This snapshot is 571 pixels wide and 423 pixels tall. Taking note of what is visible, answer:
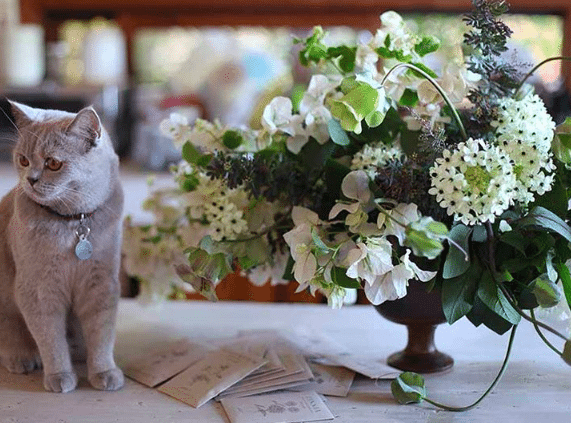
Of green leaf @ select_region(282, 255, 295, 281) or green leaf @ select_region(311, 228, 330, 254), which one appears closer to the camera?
green leaf @ select_region(311, 228, 330, 254)

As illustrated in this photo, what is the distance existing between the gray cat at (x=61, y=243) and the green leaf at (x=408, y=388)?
0.40 metres

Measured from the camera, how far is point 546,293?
0.99 meters

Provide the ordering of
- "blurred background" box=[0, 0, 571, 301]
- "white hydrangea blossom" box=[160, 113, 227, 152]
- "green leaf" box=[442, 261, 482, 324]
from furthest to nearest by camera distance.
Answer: "blurred background" box=[0, 0, 571, 301]
"white hydrangea blossom" box=[160, 113, 227, 152]
"green leaf" box=[442, 261, 482, 324]

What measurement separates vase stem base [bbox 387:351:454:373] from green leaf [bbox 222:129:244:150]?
0.42 metres

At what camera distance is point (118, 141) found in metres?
2.88

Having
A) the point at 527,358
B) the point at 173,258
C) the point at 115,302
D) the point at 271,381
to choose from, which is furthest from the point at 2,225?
the point at 527,358

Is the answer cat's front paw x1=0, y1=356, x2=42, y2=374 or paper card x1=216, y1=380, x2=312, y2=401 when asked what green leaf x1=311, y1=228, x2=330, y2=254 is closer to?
paper card x1=216, y1=380, x2=312, y2=401

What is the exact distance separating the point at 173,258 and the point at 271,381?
1.19 feet

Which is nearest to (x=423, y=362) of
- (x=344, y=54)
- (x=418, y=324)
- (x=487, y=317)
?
(x=418, y=324)

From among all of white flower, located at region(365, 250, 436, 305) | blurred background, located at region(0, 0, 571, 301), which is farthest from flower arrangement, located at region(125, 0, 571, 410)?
blurred background, located at region(0, 0, 571, 301)

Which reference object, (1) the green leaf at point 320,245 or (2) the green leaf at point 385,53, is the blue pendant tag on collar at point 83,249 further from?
(2) the green leaf at point 385,53

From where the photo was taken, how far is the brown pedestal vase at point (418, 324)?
3.65 feet

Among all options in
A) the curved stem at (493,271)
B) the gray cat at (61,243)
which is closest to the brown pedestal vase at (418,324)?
the curved stem at (493,271)

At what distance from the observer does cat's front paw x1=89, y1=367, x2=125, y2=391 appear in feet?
3.71
